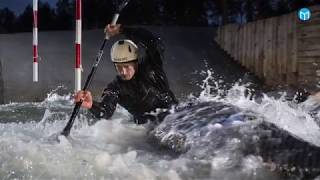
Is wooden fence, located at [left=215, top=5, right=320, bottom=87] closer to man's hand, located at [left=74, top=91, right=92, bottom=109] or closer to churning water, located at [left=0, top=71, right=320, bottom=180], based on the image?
churning water, located at [left=0, top=71, right=320, bottom=180]

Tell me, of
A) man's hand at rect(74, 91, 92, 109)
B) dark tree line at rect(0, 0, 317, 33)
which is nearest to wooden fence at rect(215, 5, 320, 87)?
dark tree line at rect(0, 0, 317, 33)

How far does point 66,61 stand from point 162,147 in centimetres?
894

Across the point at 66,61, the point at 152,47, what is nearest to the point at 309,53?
the point at 66,61

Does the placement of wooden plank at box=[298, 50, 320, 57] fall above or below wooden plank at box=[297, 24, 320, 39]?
below

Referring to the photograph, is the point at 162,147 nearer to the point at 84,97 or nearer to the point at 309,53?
the point at 84,97

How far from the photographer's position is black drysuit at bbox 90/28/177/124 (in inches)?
192

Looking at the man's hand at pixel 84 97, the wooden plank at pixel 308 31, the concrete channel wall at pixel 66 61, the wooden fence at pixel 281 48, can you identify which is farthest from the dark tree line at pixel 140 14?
the man's hand at pixel 84 97

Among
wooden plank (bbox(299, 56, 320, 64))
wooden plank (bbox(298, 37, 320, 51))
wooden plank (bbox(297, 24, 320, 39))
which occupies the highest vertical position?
wooden plank (bbox(297, 24, 320, 39))

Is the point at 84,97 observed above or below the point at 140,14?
below

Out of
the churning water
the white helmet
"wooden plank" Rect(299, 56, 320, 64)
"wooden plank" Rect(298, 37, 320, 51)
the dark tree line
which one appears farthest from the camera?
the dark tree line

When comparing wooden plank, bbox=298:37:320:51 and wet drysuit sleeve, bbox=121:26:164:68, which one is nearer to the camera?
wet drysuit sleeve, bbox=121:26:164:68

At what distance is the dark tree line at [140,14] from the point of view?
16875 mm

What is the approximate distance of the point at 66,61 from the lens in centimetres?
1284

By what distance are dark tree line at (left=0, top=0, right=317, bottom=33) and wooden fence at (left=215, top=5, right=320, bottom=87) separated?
2.59 m
